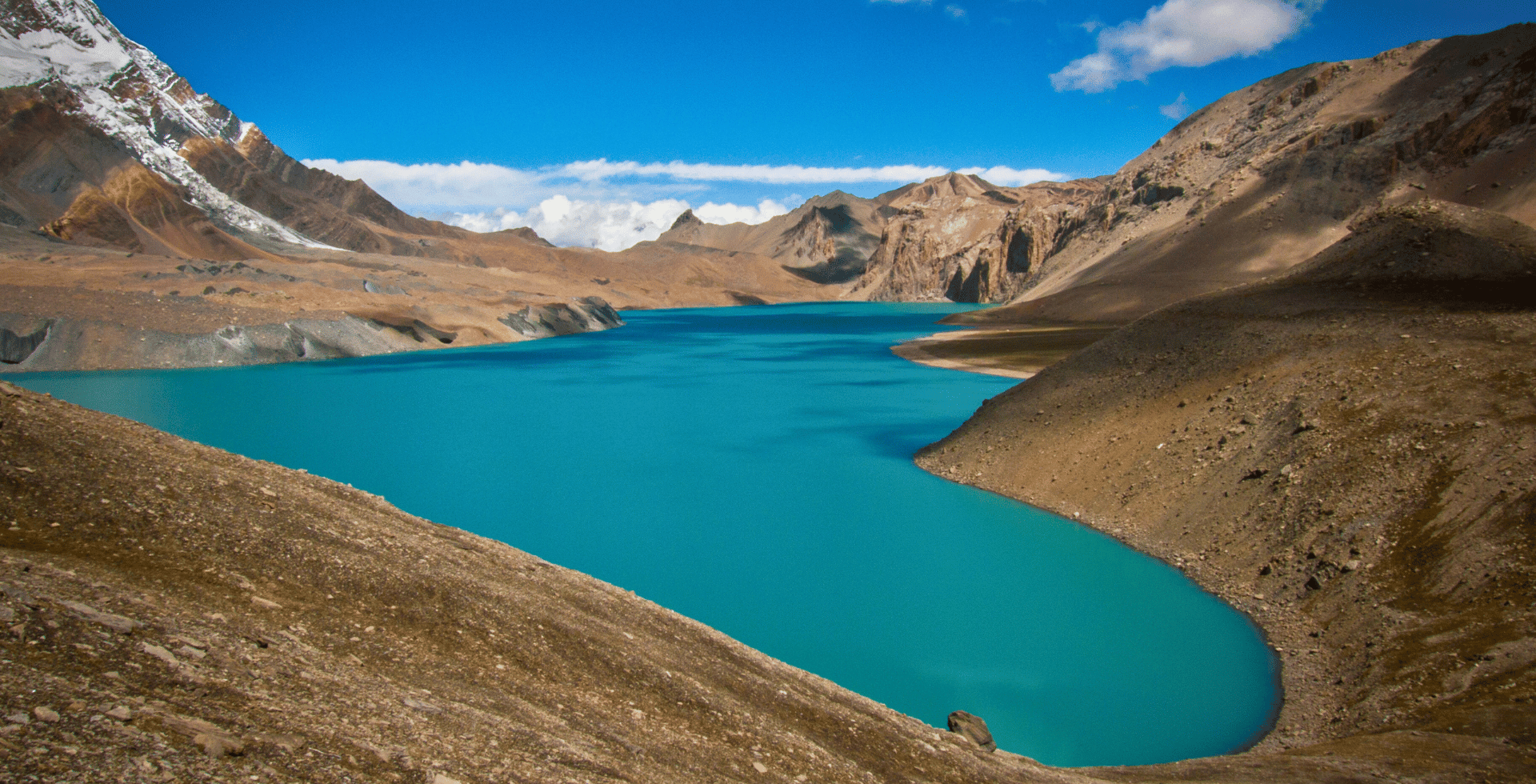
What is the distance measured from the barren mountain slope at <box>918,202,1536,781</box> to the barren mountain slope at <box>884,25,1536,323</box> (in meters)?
39.9

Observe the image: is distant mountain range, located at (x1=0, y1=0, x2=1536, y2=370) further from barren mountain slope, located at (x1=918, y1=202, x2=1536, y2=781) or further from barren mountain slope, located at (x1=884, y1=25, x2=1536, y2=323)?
barren mountain slope, located at (x1=918, y1=202, x2=1536, y2=781)

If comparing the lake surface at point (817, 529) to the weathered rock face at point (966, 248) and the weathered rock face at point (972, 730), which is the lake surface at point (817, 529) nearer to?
the weathered rock face at point (972, 730)

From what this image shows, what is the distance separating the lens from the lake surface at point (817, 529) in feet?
36.1

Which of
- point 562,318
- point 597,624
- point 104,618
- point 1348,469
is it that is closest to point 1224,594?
point 1348,469

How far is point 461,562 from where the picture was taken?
325 inches

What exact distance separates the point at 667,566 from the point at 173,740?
39.7 feet

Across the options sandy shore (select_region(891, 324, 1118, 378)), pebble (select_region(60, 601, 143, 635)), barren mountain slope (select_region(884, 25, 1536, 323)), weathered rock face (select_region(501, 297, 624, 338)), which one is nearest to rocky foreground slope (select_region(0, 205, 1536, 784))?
pebble (select_region(60, 601, 143, 635))

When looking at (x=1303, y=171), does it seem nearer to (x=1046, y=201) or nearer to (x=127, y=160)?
(x=1046, y=201)

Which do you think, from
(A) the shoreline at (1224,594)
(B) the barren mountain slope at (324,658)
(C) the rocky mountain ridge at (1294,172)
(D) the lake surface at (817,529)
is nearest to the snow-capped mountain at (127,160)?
(D) the lake surface at (817,529)

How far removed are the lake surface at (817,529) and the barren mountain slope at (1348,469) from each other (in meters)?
0.90

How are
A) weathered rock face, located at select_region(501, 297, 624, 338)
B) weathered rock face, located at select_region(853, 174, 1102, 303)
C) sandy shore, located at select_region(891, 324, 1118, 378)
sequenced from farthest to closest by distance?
weathered rock face, located at select_region(853, 174, 1102, 303) → weathered rock face, located at select_region(501, 297, 624, 338) → sandy shore, located at select_region(891, 324, 1118, 378)

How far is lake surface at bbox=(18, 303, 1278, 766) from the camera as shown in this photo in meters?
11.0

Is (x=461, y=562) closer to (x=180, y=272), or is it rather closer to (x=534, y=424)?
(x=534, y=424)

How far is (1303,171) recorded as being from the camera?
6862 cm
